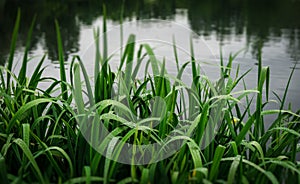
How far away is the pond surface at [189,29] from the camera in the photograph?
3.61 m

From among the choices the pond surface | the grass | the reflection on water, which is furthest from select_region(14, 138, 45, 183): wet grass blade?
the reflection on water

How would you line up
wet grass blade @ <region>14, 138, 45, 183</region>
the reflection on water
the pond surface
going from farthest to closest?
the reflection on water < the pond surface < wet grass blade @ <region>14, 138, 45, 183</region>

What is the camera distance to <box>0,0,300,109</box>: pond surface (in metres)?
3.61

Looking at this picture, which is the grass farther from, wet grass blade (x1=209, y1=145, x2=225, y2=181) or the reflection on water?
the reflection on water

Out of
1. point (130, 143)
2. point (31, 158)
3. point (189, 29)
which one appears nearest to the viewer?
point (31, 158)

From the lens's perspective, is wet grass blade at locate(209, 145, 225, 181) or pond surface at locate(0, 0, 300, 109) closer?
wet grass blade at locate(209, 145, 225, 181)

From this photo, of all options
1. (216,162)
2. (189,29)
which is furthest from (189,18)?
(216,162)

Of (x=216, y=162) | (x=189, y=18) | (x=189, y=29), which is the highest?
(x=189, y=29)

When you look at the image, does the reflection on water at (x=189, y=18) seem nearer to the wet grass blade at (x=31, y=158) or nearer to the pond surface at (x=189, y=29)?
the pond surface at (x=189, y=29)

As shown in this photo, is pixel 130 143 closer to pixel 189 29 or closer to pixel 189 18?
pixel 189 29

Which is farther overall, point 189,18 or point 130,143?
point 189,18

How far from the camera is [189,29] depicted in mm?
3562

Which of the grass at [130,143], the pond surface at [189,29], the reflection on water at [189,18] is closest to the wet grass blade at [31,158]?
the grass at [130,143]

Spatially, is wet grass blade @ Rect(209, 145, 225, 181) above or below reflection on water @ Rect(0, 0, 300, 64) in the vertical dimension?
above
